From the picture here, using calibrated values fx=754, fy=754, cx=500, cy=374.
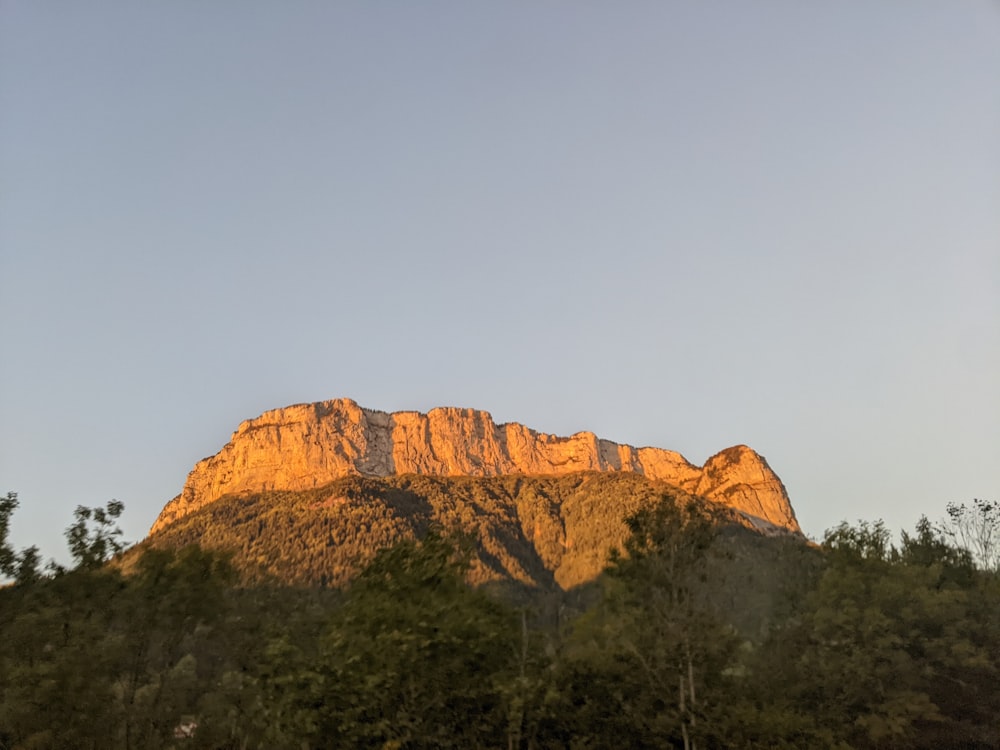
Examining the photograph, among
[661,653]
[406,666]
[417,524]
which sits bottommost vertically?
[661,653]

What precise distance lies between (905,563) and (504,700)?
42.2 meters

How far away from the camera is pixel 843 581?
144ft

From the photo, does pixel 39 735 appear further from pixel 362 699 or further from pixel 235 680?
pixel 362 699

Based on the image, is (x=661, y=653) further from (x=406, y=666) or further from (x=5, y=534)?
(x=5, y=534)

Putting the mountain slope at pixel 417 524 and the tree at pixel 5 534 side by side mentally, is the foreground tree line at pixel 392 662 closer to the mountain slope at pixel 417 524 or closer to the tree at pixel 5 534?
the tree at pixel 5 534

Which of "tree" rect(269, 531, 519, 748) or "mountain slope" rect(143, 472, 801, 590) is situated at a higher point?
"mountain slope" rect(143, 472, 801, 590)

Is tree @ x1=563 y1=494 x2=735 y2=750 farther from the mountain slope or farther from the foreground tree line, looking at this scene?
the mountain slope

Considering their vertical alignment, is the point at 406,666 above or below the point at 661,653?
above

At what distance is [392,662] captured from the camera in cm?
1714

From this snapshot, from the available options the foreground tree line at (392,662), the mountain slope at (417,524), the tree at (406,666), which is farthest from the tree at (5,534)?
the mountain slope at (417,524)

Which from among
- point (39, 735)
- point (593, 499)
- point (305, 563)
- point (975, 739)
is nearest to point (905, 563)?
point (975, 739)

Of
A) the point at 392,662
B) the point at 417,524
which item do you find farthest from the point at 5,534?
the point at 417,524

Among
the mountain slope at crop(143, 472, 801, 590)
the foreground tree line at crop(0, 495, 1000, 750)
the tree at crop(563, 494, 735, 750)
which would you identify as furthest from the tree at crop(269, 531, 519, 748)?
the mountain slope at crop(143, 472, 801, 590)

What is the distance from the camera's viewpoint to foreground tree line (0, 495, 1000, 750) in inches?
700
